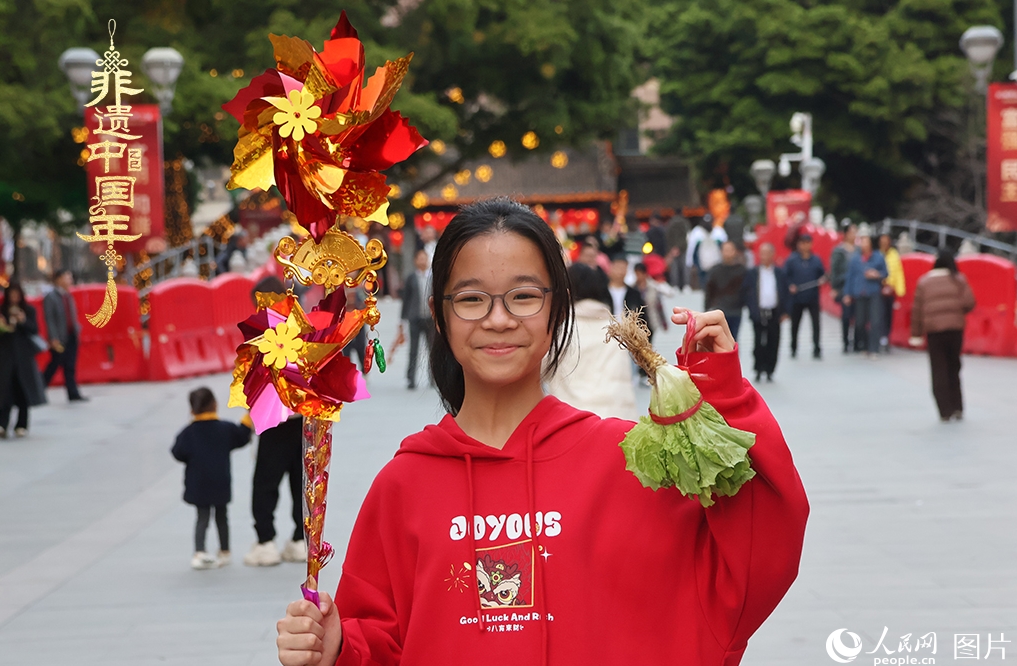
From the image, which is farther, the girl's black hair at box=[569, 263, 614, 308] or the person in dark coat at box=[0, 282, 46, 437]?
the person in dark coat at box=[0, 282, 46, 437]

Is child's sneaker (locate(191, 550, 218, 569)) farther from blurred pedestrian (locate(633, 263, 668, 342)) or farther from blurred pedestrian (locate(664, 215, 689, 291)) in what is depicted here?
blurred pedestrian (locate(664, 215, 689, 291))

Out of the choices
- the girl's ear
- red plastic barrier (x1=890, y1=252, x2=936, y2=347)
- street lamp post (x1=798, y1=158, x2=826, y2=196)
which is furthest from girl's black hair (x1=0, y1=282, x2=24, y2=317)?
street lamp post (x1=798, y1=158, x2=826, y2=196)

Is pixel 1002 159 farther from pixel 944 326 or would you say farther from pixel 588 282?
pixel 588 282

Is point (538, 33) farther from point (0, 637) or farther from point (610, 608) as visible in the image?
point (610, 608)

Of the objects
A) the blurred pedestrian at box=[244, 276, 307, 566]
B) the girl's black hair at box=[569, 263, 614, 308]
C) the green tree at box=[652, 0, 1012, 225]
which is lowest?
the blurred pedestrian at box=[244, 276, 307, 566]

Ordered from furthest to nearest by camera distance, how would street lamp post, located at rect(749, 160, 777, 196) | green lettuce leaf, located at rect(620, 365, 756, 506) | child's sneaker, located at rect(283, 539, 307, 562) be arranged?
street lamp post, located at rect(749, 160, 777, 196), child's sneaker, located at rect(283, 539, 307, 562), green lettuce leaf, located at rect(620, 365, 756, 506)

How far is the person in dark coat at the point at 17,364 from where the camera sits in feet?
40.6

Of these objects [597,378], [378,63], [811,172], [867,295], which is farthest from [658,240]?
[597,378]

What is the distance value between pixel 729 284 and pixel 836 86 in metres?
23.9

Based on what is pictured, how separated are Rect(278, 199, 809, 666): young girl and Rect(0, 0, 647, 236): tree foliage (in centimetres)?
1208

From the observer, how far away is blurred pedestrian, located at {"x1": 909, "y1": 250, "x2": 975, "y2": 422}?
449 inches

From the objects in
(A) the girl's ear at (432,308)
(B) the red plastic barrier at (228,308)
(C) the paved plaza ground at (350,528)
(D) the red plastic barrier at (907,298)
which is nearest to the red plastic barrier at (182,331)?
(B) the red plastic barrier at (228,308)

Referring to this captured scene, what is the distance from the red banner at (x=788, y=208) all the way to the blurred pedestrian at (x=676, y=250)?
8.67 feet

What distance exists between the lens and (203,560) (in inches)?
281
